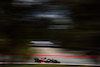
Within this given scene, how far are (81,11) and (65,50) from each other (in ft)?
1.41

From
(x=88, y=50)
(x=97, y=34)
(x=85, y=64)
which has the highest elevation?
(x=97, y=34)

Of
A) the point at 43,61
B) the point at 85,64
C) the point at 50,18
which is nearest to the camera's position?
the point at 50,18

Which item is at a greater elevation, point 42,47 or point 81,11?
point 81,11

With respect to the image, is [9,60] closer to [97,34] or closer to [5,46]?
[5,46]

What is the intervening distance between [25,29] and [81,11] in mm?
601

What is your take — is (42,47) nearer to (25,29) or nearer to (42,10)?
(25,29)

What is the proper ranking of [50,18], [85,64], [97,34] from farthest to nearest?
[85,64], [50,18], [97,34]

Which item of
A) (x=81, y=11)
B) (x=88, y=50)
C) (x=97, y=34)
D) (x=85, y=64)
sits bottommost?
(x=85, y=64)

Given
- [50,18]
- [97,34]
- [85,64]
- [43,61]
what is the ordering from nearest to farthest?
[97,34] → [50,18] → [85,64] → [43,61]

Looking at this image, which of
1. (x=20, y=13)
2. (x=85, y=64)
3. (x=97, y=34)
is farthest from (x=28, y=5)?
(x=85, y=64)

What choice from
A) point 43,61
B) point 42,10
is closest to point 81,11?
point 42,10

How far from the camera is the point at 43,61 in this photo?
7.01ft

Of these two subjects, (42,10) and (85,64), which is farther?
(85,64)

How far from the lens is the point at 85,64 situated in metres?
1.95
